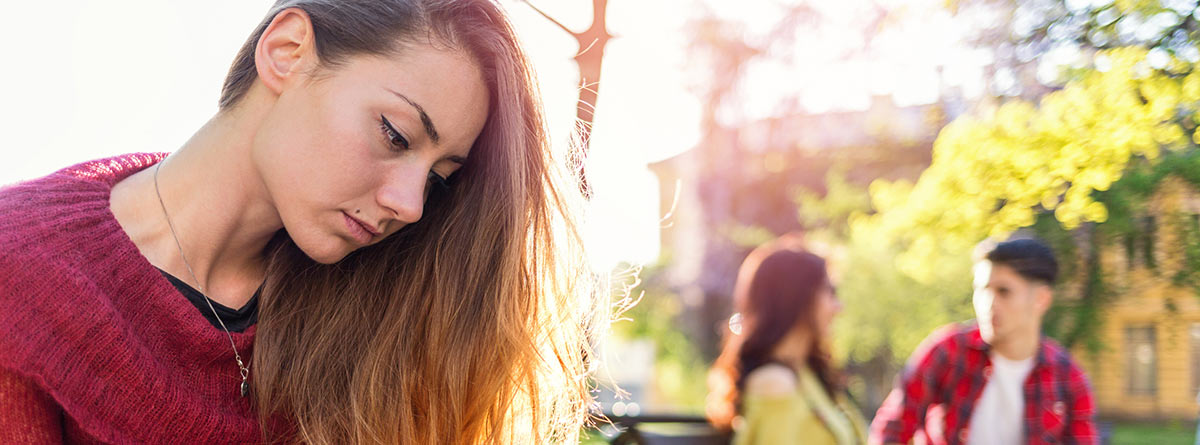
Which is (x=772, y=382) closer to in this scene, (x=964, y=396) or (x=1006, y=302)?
(x=964, y=396)

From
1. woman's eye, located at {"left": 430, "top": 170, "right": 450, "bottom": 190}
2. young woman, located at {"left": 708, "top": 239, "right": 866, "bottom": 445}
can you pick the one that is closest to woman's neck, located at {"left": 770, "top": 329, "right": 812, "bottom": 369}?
young woman, located at {"left": 708, "top": 239, "right": 866, "bottom": 445}

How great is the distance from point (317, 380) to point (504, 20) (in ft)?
1.84

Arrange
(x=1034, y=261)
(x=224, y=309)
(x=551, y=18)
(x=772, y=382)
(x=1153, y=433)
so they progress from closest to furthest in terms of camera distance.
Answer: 1. (x=224, y=309)
2. (x=1153, y=433)
3. (x=551, y=18)
4. (x=1034, y=261)
5. (x=772, y=382)

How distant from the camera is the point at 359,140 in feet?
3.56

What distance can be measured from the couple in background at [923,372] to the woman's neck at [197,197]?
5.28ft

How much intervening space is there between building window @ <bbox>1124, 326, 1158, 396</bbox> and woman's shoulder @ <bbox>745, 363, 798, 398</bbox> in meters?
0.78

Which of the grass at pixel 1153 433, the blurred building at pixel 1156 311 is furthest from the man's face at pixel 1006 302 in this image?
the grass at pixel 1153 433

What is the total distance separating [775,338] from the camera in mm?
2516

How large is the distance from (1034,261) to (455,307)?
1411mm

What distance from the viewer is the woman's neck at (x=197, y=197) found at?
114 centimetres

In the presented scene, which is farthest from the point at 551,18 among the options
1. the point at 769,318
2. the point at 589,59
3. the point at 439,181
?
the point at 769,318

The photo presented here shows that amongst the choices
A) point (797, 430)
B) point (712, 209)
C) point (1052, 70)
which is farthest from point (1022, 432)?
point (712, 209)

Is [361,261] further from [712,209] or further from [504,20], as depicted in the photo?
[712,209]

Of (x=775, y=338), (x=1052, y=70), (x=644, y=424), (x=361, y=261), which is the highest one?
(x=1052, y=70)
